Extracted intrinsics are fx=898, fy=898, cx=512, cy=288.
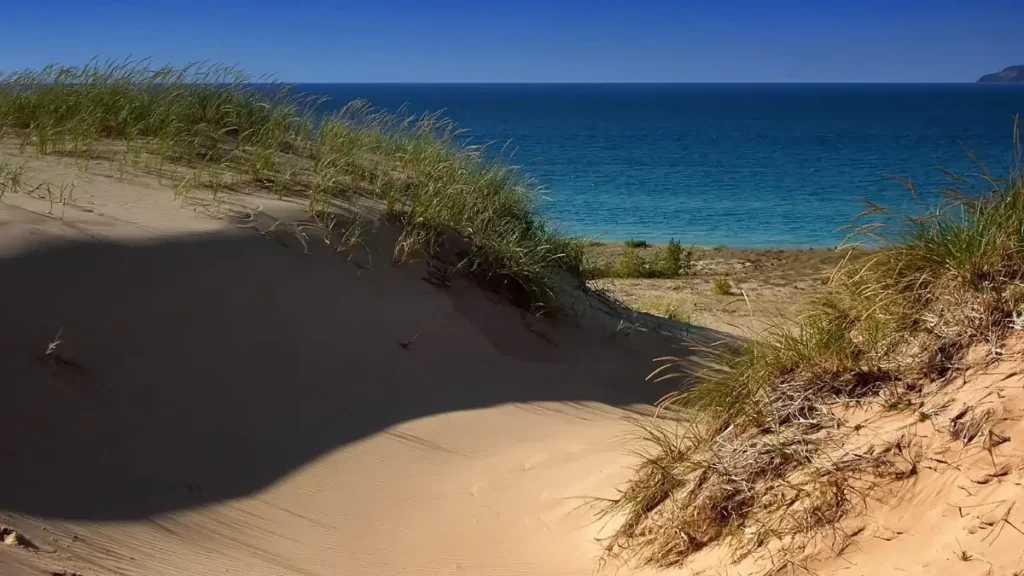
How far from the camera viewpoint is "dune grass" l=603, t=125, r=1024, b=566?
357 cm

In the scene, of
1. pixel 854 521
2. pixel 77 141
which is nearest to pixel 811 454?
pixel 854 521

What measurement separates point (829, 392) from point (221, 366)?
3948 millimetres

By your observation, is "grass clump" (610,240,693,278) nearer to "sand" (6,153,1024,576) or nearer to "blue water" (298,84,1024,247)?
"blue water" (298,84,1024,247)

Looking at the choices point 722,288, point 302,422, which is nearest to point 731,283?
point 722,288

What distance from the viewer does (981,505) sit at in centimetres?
315

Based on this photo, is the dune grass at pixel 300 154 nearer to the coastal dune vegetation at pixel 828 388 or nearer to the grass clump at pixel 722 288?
the coastal dune vegetation at pixel 828 388

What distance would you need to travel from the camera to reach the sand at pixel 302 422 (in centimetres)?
349

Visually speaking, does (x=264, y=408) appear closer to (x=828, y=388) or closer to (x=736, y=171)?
(x=828, y=388)

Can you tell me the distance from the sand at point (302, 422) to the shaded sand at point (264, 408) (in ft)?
0.05

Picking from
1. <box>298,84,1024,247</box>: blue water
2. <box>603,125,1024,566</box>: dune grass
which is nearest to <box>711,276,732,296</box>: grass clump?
<box>298,84,1024,247</box>: blue water

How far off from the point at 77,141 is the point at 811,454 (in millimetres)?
7923

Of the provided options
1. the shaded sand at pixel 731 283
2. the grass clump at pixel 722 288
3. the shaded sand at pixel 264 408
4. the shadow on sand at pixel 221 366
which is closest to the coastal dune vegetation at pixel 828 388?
the shaded sand at pixel 264 408

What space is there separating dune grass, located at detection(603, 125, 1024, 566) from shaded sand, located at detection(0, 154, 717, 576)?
0.65m

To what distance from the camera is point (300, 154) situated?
33.8 ft
